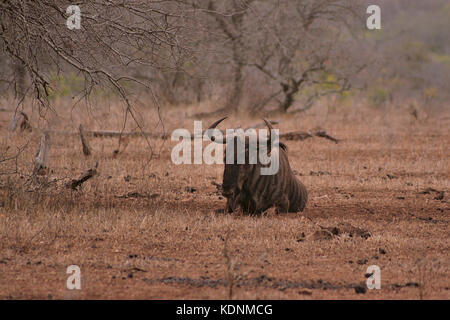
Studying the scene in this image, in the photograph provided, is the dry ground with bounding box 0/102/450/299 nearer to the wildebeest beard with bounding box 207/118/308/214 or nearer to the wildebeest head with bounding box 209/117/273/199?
the wildebeest beard with bounding box 207/118/308/214

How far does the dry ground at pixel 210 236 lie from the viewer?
5.48 m

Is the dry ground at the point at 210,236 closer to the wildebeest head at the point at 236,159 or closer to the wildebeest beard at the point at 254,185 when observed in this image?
the wildebeest beard at the point at 254,185

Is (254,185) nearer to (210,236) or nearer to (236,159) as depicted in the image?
(236,159)

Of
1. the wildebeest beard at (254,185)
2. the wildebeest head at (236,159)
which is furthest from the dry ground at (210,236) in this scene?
the wildebeest head at (236,159)

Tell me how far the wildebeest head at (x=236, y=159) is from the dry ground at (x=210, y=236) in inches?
16.4

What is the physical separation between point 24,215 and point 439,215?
5332 millimetres

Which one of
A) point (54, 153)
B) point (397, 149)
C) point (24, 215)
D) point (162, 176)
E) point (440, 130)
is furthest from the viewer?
point (440, 130)

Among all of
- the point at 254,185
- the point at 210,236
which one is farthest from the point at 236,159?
the point at 210,236

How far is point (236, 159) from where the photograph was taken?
8008 millimetres

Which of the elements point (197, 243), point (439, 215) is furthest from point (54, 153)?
point (439, 215)

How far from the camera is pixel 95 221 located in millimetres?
7484
